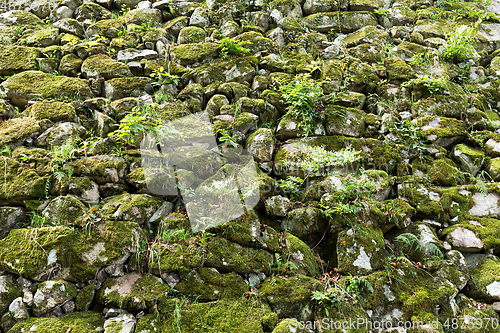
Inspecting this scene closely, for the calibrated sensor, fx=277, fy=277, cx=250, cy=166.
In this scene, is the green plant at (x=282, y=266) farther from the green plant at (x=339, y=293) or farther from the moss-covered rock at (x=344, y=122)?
the moss-covered rock at (x=344, y=122)

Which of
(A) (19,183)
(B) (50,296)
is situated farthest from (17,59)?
(B) (50,296)

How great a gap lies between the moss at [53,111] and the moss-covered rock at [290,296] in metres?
3.44

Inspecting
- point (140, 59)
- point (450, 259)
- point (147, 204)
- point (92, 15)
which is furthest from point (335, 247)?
point (92, 15)

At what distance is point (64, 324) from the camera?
99.5 inches

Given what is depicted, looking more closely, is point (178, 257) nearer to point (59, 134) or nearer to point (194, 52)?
point (59, 134)

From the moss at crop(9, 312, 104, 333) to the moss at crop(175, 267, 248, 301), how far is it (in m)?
0.78

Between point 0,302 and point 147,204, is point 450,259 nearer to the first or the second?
point 147,204

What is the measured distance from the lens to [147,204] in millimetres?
3252

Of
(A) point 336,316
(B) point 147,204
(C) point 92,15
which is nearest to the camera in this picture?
(A) point 336,316

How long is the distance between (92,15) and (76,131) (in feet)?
9.77

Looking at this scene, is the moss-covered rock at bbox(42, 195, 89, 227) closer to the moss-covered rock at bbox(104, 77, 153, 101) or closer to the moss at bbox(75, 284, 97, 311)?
the moss at bbox(75, 284, 97, 311)

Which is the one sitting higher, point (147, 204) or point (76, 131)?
point (76, 131)

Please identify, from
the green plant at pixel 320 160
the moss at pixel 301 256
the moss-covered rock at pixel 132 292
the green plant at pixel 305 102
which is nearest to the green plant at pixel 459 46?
the green plant at pixel 305 102

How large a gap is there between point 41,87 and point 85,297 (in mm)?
3201
